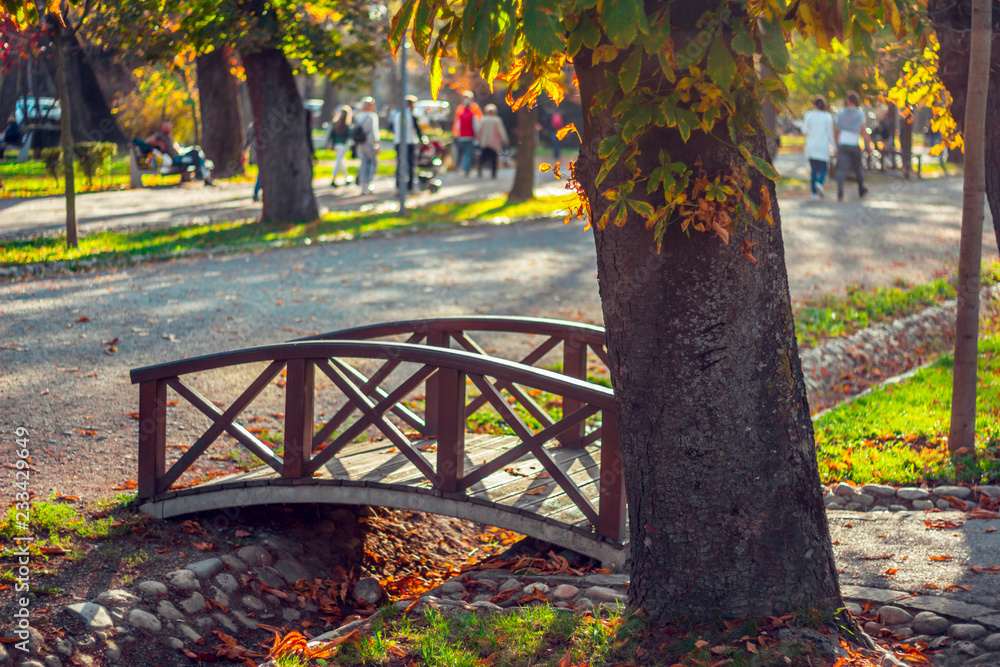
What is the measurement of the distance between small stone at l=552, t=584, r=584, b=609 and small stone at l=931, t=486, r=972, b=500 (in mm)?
2399

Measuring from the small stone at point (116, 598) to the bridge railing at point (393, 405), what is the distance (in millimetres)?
1049

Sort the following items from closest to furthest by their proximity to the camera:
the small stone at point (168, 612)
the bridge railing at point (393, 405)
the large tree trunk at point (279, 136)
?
the small stone at point (168, 612)
the bridge railing at point (393, 405)
the large tree trunk at point (279, 136)

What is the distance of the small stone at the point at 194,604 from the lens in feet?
14.8

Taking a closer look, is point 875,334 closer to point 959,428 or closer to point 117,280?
point 959,428

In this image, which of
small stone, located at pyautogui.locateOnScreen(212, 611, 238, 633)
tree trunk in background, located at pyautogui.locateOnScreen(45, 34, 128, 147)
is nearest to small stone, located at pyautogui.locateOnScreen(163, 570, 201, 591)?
small stone, located at pyautogui.locateOnScreen(212, 611, 238, 633)

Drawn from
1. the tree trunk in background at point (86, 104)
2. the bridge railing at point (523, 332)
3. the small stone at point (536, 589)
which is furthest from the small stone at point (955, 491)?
the tree trunk in background at point (86, 104)

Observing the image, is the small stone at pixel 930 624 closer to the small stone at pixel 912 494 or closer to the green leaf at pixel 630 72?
the small stone at pixel 912 494

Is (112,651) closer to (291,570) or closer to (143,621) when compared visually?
(143,621)

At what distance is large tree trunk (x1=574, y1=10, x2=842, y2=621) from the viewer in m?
3.20

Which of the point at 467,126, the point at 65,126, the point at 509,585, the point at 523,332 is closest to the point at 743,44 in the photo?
the point at 509,585

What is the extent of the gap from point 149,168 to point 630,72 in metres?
21.8

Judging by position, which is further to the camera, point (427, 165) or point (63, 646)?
point (427, 165)

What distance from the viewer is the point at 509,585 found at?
4.79 metres

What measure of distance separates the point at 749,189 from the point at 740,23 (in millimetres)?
551
